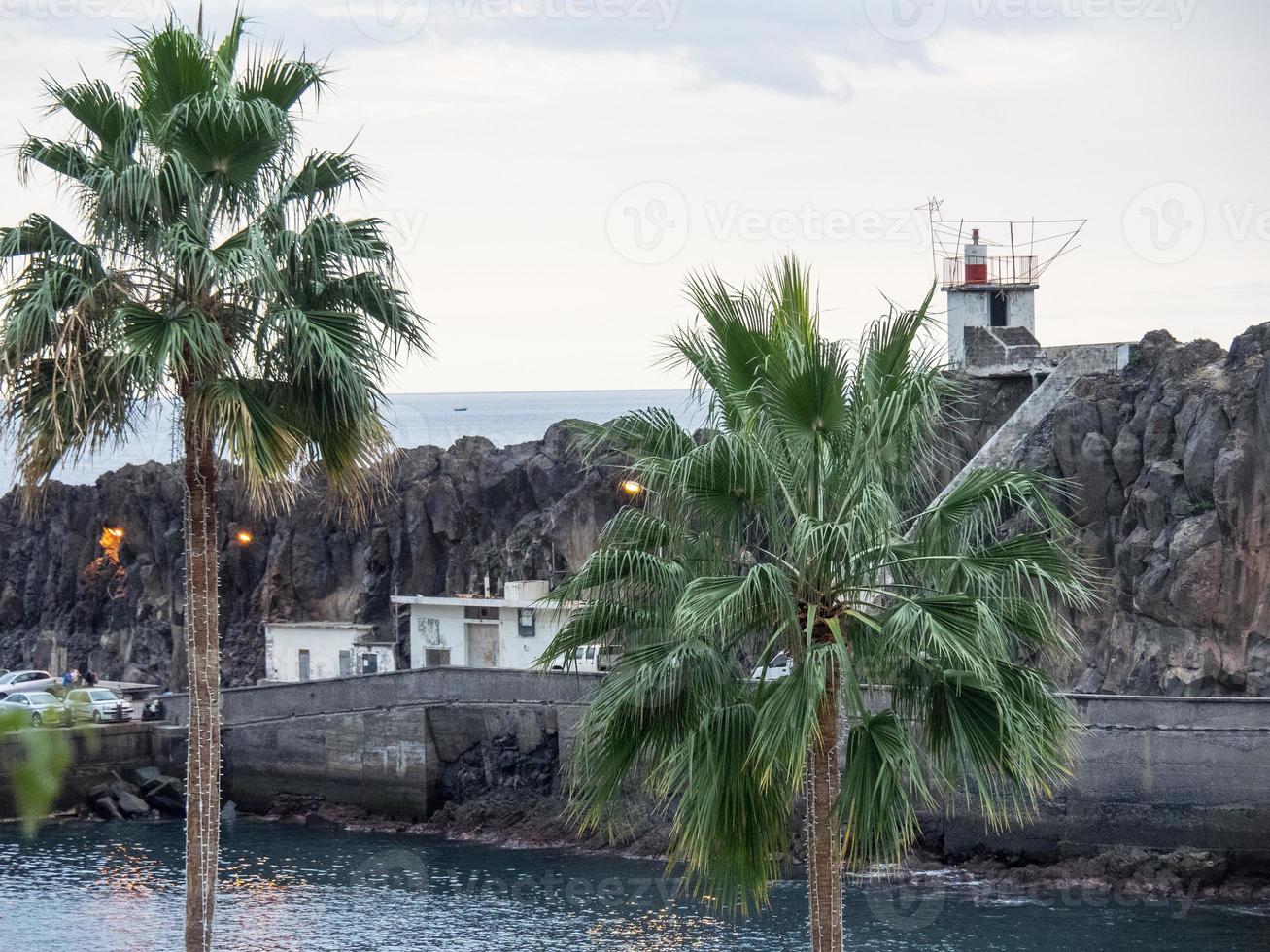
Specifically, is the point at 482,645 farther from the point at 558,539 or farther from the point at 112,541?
the point at 112,541

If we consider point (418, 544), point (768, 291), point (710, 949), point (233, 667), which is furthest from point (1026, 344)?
point (768, 291)

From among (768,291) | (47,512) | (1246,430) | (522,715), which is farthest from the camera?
(47,512)

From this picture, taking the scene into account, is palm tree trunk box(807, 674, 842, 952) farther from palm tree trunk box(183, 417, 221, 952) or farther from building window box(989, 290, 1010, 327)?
building window box(989, 290, 1010, 327)

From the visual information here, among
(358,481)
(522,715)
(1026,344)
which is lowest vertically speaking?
(522,715)

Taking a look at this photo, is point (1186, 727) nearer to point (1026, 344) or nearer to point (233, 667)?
point (1026, 344)

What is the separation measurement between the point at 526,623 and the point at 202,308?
3486 centimetres

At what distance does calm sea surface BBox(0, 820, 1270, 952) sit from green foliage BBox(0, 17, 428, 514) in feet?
65.5

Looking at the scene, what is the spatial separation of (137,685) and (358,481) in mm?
44912

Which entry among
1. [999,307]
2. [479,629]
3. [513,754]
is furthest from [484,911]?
[999,307]

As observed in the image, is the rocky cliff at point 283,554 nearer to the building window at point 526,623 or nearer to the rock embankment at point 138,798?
the building window at point 526,623

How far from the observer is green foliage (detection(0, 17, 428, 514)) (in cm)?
1195

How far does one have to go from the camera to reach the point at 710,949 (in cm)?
2961

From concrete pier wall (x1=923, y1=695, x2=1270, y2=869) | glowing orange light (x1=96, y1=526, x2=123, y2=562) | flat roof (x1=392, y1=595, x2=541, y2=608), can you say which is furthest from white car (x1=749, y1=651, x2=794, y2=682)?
glowing orange light (x1=96, y1=526, x2=123, y2=562)

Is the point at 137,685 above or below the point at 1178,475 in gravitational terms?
below
